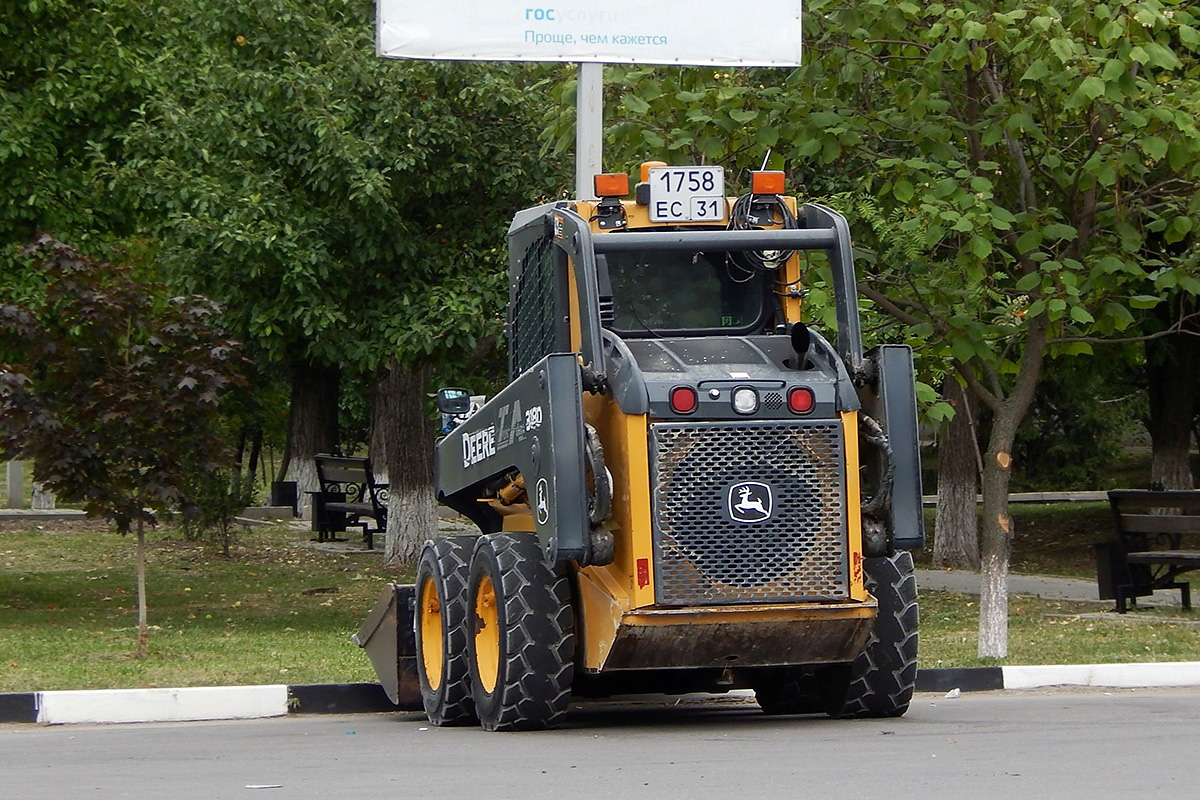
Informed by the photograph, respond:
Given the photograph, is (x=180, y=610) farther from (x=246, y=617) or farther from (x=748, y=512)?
(x=748, y=512)

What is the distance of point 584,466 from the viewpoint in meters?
8.42

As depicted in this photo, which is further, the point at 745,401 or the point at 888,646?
the point at 888,646

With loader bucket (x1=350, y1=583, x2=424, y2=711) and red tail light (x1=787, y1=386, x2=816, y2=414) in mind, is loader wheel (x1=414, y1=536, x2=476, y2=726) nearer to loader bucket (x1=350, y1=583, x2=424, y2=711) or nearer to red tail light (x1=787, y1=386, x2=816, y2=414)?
loader bucket (x1=350, y1=583, x2=424, y2=711)

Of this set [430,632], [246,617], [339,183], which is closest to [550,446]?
[430,632]

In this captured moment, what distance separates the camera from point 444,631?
962 cm

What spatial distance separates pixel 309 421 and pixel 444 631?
2682cm

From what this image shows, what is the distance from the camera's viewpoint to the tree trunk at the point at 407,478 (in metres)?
21.1

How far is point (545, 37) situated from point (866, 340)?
162 inches

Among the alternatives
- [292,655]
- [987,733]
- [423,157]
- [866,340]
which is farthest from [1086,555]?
[987,733]

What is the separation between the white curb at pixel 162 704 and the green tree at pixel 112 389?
9.66ft

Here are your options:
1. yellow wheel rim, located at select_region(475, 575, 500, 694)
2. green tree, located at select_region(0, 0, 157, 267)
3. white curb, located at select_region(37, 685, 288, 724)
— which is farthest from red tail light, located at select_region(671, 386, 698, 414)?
green tree, located at select_region(0, 0, 157, 267)

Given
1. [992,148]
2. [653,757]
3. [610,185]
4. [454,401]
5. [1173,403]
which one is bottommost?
[653,757]

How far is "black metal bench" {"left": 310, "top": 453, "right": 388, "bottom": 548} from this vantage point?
26141mm

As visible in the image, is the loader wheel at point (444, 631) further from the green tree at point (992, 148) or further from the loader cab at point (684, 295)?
the green tree at point (992, 148)
